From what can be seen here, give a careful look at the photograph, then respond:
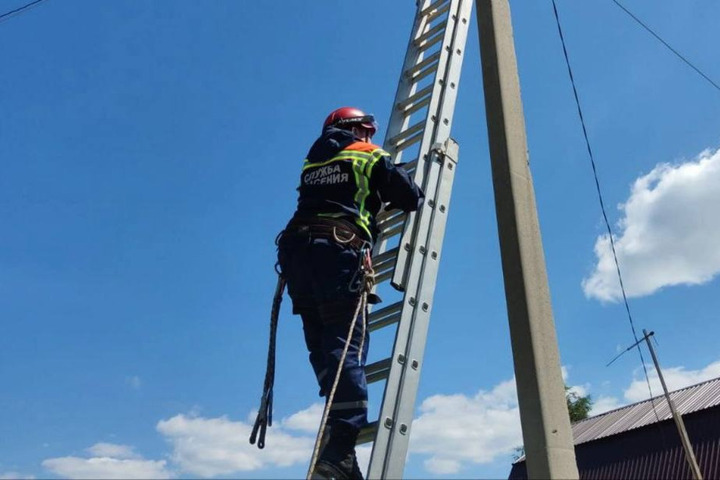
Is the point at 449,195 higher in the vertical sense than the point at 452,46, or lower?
lower

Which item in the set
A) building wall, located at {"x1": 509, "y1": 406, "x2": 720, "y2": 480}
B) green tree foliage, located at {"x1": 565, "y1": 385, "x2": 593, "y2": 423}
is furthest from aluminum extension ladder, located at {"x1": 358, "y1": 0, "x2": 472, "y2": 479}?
green tree foliage, located at {"x1": 565, "y1": 385, "x2": 593, "y2": 423}

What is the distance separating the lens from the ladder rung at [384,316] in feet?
10.7

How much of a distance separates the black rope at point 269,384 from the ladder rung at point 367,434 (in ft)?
1.64

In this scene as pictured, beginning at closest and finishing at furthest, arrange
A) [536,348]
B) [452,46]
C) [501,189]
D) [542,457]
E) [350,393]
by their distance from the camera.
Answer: [542,457]
[536,348]
[350,393]
[501,189]
[452,46]

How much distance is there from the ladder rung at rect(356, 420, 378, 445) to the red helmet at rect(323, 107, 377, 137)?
169cm

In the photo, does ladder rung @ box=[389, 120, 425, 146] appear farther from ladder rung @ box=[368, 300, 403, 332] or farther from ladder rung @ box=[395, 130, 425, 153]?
ladder rung @ box=[368, 300, 403, 332]

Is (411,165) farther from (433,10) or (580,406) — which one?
(580,406)

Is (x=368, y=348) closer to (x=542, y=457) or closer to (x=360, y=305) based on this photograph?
(x=360, y=305)

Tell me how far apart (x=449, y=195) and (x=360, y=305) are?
975mm

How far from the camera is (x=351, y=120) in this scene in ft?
12.4

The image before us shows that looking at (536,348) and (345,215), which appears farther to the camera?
(345,215)

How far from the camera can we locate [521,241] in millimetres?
2844

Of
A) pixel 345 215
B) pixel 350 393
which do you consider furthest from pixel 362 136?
pixel 350 393

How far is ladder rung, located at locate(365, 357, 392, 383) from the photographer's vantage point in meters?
2.99
